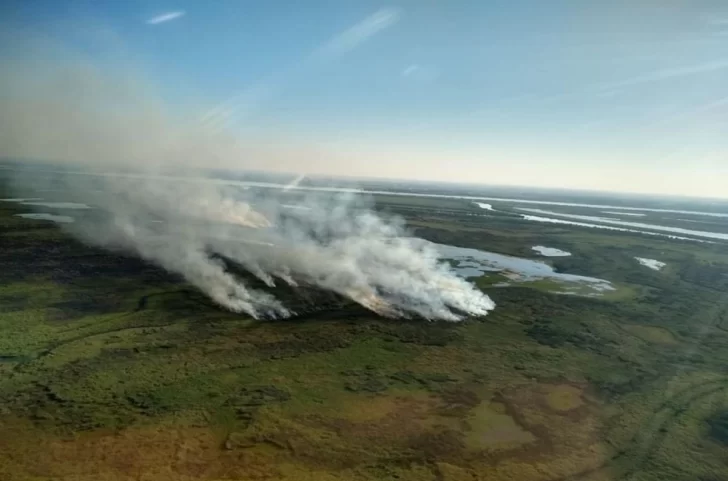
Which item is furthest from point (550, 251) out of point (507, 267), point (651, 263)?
point (507, 267)

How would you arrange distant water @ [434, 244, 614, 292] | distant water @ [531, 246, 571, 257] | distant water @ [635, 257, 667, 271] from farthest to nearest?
distant water @ [531, 246, 571, 257] < distant water @ [635, 257, 667, 271] < distant water @ [434, 244, 614, 292]

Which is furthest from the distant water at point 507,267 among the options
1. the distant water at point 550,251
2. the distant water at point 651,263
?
the distant water at point 651,263

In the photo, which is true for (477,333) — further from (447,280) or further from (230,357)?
(230,357)

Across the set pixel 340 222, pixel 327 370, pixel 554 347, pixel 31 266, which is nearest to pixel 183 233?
pixel 31 266

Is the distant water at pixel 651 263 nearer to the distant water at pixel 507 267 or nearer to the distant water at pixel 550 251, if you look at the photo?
the distant water at pixel 550 251

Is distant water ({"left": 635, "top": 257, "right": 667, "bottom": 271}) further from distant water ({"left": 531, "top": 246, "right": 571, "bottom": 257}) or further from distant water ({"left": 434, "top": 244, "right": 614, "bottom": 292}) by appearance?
distant water ({"left": 434, "top": 244, "right": 614, "bottom": 292})

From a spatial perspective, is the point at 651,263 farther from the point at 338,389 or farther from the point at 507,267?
the point at 338,389

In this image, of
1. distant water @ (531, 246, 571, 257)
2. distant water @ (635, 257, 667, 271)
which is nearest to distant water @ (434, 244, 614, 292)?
distant water @ (531, 246, 571, 257)

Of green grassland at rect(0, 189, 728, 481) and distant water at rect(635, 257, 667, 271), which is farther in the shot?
distant water at rect(635, 257, 667, 271)

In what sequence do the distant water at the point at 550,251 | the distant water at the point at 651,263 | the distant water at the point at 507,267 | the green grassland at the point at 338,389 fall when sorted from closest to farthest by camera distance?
the green grassland at the point at 338,389, the distant water at the point at 507,267, the distant water at the point at 651,263, the distant water at the point at 550,251
